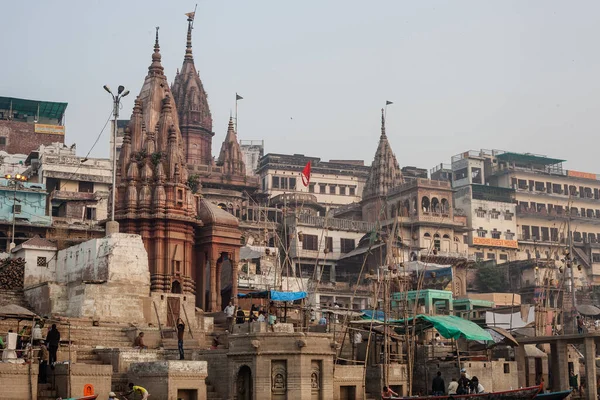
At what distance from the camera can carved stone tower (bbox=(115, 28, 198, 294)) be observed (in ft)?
110

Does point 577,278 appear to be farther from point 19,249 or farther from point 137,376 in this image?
point 137,376

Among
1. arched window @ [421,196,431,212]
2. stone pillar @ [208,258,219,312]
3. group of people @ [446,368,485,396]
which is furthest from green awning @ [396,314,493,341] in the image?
arched window @ [421,196,431,212]

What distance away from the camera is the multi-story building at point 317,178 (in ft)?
259

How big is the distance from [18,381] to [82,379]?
145 centimetres

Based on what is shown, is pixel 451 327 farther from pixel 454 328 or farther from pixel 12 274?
pixel 12 274

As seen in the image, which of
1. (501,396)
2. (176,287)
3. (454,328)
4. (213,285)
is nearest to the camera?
(501,396)

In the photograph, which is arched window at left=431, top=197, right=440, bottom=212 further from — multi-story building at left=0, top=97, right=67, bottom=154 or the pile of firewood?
the pile of firewood

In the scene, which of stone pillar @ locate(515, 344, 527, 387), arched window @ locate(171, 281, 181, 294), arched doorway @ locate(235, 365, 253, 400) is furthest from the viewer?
arched window @ locate(171, 281, 181, 294)

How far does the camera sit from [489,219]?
73562 mm

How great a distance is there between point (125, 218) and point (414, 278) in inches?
863

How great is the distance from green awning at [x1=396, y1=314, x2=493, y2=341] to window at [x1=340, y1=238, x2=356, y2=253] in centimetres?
3232

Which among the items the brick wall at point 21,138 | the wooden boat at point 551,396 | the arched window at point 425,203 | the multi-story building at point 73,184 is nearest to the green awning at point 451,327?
the wooden boat at point 551,396

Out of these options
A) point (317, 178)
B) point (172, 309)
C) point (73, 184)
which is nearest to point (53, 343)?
point (172, 309)

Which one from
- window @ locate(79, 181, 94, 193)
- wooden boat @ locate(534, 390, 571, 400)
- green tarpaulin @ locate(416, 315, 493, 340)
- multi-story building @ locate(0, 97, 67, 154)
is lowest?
wooden boat @ locate(534, 390, 571, 400)
